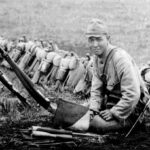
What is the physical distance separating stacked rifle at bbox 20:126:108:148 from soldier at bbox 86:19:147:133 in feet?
0.93

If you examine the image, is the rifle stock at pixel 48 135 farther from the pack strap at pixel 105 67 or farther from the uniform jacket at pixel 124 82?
the pack strap at pixel 105 67

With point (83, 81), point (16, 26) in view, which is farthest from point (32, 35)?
point (83, 81)

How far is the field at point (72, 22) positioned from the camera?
44.3ft

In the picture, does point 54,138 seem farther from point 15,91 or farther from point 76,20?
point 76,20

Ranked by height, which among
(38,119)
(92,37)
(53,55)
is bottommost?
(38,119)

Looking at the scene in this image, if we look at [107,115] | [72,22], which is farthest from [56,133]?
[72,22]

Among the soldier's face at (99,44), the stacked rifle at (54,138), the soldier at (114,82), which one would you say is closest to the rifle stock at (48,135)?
the stacked rifle at (54,138)

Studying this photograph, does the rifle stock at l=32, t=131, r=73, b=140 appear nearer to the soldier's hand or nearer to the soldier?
the soldier

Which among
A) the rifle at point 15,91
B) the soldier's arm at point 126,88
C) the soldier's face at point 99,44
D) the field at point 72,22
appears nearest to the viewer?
the soldier's arm at point 126,88

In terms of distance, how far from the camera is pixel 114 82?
6.24 meters

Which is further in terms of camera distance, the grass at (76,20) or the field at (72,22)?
the grass at (76,20)

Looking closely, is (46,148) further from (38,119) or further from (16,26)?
(16,26)

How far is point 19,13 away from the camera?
800 inches

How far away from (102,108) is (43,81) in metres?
3.13
